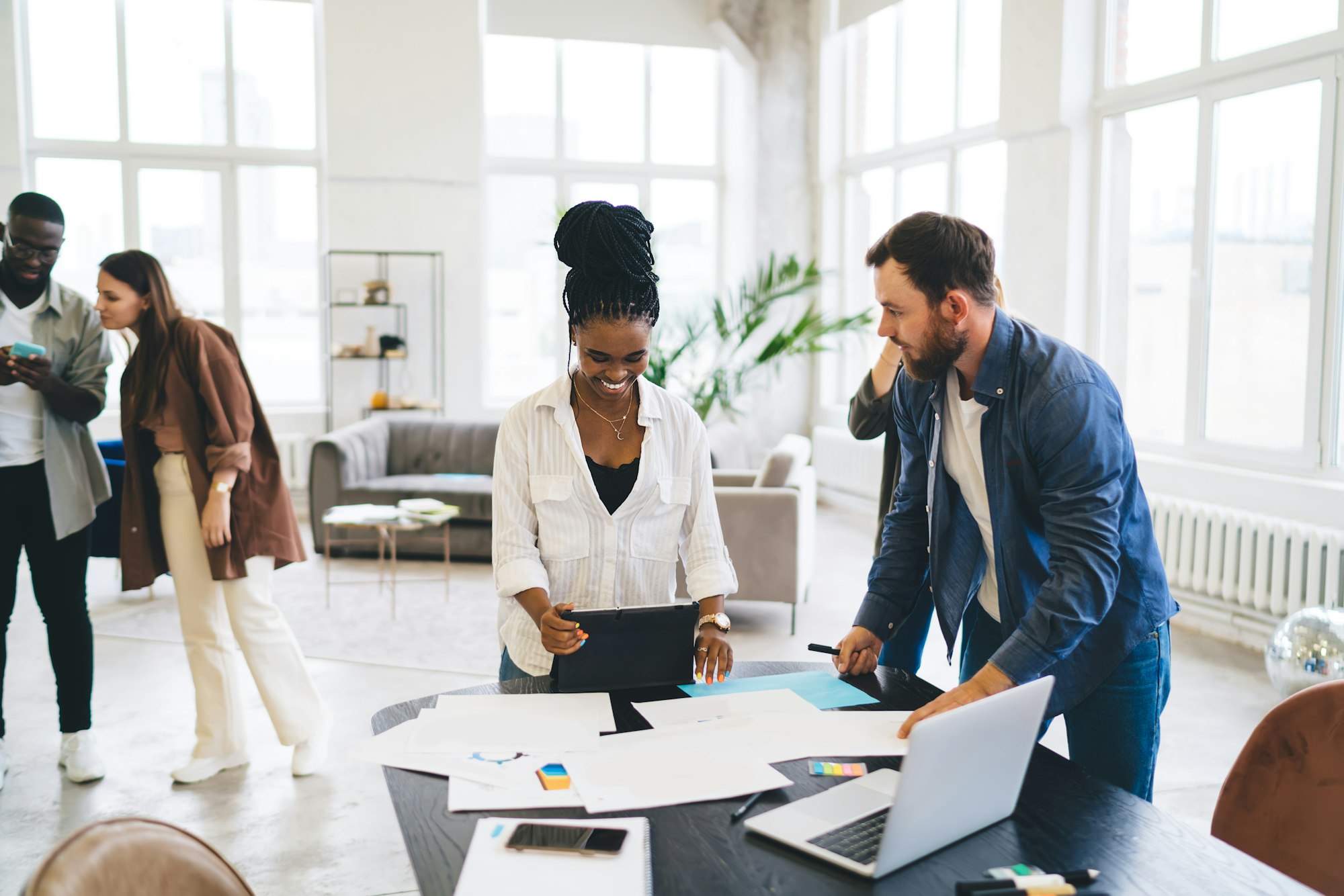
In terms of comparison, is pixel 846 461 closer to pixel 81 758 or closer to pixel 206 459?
pixel 206 459

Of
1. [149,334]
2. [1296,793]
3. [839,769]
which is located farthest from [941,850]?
[149,334]

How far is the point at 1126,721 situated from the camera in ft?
5.83

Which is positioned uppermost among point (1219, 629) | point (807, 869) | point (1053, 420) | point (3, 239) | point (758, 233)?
point (758, 233)

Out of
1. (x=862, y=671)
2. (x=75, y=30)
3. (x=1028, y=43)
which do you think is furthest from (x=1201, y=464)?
(x=75, y=30)

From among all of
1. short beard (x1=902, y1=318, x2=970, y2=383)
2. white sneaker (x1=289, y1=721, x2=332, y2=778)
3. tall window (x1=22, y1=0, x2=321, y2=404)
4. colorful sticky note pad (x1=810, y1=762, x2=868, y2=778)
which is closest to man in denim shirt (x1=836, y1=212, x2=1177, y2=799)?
short beard (x1=902, y1=318, x2=970, y2=383)

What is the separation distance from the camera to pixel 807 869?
3.93 ft

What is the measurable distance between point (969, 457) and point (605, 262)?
0.70m

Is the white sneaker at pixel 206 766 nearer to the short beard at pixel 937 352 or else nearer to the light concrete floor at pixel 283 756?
the light concrete floor at pixel 283 756

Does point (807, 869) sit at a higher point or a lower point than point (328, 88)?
lower

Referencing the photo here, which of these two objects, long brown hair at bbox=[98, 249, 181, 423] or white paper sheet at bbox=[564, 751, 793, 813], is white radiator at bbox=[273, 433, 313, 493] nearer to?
long brown hair at bbox=[98, 249, 181, 423]

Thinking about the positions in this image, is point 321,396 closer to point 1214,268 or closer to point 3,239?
point 3,239

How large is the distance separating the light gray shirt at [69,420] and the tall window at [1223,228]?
4.65 m

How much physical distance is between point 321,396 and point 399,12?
2926 mm

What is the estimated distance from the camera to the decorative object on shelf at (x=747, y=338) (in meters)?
6.58
